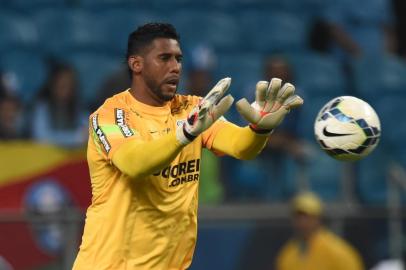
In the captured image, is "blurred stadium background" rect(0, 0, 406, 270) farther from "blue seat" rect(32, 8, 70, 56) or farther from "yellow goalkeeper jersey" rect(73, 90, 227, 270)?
"yellow goalkeeper jersey" rect(73, 90, 227, 270)

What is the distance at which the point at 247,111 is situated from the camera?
16.3ft

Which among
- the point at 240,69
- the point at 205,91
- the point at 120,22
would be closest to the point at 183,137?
the point at 205,91

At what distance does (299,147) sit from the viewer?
33.6ft

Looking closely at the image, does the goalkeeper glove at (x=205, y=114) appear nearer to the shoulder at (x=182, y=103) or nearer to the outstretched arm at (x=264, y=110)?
the outstretched arm at (x=264, y=110)

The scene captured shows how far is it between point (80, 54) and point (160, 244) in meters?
5.99

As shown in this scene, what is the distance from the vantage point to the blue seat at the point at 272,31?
37.7 ft

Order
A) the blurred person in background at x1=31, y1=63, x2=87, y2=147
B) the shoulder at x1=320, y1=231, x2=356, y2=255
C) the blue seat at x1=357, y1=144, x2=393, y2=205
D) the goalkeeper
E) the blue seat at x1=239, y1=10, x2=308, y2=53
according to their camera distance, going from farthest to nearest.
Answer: the blue seat at x1=239, y1=10, x2=308, y2=53 → the blue seat at x1=357, y1=144, x2=393, y2=205 → the blurred person in background at x1=31, y1=63, x2=87, y2=147 → the shoulder at x1=320, y1=231, x2=356, y2=255 → the goalkeeper

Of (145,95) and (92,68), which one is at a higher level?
(145,95)

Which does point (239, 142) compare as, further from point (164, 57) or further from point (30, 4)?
point (30, 4)

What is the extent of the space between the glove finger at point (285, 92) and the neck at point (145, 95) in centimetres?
67

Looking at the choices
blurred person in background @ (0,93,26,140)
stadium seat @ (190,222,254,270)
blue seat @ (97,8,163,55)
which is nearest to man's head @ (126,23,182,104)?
stadium seat @ (190,222,254,270)

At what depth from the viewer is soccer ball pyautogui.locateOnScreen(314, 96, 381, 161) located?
17.8 ft

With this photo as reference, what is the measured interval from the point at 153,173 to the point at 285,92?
0.77 metres

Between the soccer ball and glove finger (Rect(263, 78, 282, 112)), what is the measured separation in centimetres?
57
